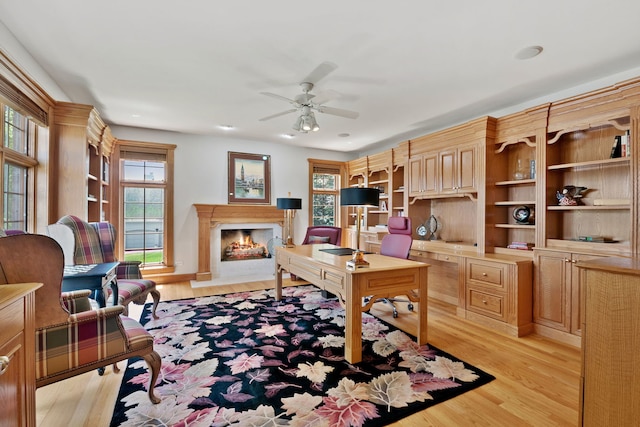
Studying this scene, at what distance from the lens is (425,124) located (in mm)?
4629

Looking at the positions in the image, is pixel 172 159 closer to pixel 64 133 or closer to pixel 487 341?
pixel 64 133

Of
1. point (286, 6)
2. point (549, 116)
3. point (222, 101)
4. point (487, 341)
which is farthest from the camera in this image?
point (222, 101)

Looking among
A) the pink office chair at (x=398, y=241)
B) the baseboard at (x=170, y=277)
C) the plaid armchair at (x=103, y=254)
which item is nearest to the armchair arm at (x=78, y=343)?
the plaid armchair at (x=103, y=254)

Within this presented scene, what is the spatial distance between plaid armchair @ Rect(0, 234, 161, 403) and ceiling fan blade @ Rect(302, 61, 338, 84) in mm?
2396

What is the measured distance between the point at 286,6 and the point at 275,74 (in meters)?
0.99

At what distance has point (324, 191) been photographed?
21.9 ft

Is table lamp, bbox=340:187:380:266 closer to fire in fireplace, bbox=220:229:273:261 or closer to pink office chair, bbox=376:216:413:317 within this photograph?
pink office chair, bbox=376:216:413:317

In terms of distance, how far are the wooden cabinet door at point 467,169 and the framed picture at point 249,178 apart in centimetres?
354

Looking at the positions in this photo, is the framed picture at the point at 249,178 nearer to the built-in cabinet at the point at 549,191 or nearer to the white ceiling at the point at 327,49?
the white ceiling at the point at 327,49

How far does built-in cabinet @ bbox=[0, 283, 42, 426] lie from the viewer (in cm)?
100

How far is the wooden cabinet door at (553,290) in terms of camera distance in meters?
2.88

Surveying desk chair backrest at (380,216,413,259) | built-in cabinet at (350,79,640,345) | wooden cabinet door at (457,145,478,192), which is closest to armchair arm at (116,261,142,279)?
desk chair backrest at (380,216,413,259)

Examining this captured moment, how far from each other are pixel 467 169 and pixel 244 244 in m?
4.21

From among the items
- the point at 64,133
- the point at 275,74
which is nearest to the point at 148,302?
the point at 64,133
